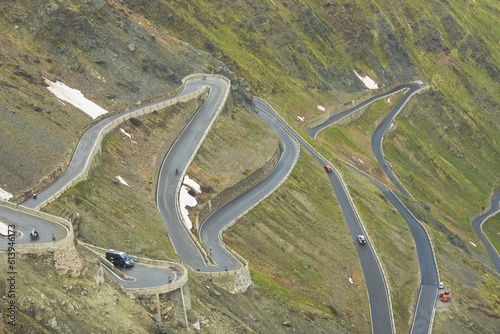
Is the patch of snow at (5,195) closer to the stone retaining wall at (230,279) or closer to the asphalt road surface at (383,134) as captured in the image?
the stone retaining wall at (230,279)

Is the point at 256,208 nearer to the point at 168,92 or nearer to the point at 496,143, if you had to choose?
the point at 168,92

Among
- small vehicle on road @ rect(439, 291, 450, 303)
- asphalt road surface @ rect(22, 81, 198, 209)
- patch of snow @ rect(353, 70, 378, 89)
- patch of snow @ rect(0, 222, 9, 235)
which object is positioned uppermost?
patch of snow @ rect(353, 70, 378, 89)

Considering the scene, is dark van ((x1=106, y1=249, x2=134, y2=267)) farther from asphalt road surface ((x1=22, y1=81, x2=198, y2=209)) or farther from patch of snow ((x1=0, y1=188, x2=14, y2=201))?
patch of snow ((x1=0, y1=188, x2=14, y2=201))

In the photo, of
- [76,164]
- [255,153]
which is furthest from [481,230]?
[76,164]

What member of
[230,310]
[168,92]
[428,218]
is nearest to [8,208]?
[230,310]

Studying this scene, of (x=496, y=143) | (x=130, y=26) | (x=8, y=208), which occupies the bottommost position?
(x=8, y=208)

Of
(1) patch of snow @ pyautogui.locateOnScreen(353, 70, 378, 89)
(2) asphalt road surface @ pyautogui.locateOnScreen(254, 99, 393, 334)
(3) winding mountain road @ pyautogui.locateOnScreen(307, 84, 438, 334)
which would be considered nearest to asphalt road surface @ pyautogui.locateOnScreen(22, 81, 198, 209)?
(2) asphalt road surface @ pyautogui.locateOnScreen(254, 99, 393, 334)
